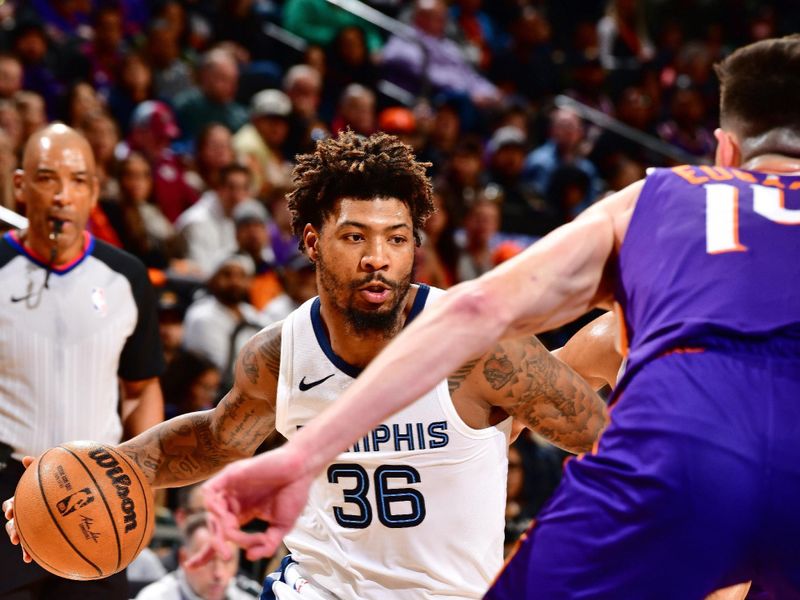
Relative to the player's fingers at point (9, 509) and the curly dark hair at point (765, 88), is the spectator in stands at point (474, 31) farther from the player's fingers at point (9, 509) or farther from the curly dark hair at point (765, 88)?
the curly dark hair at point (765, 88)

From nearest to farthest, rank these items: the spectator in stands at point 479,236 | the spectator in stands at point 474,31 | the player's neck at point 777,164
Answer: the player's neck at point 777,164
the spectator in stands at point 479,236
the spectator in stands at point 474,31

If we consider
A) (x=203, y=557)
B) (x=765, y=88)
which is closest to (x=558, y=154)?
(x=765, y=88)

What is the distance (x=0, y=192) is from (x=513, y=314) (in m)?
5.67

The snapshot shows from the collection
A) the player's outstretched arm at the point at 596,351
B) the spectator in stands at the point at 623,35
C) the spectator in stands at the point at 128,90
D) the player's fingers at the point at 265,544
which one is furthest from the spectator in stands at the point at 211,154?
the player's fingers at the point at 265,544

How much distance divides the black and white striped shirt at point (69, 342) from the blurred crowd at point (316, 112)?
2.10 m

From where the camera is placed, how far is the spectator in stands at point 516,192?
1074cm

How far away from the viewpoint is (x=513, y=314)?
90.4 inches

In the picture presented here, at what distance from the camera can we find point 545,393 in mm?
3438

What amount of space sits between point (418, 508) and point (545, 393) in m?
0.48

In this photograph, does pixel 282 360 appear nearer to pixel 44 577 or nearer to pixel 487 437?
pixel 487 437

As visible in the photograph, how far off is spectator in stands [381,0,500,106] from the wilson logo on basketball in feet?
29.0

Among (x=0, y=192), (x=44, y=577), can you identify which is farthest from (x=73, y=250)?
(x=0, y=192)

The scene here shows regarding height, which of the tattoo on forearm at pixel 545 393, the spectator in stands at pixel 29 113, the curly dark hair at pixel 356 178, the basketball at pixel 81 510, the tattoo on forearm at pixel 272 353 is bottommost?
the basketball at pixel 81 510

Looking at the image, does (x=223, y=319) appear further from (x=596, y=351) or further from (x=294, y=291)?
(x=596, y=351)
